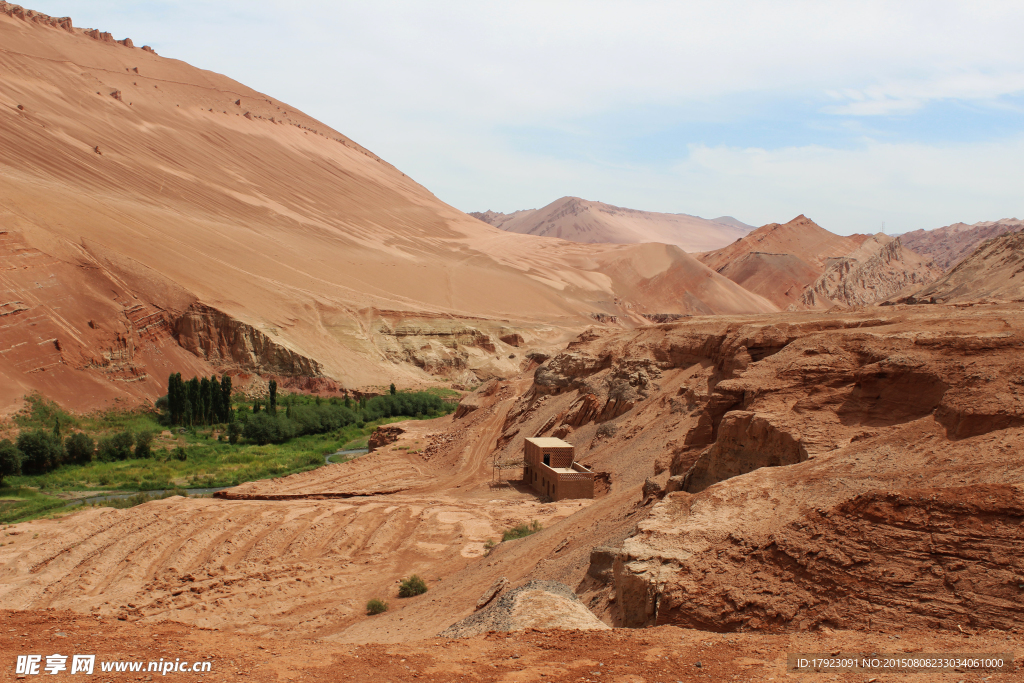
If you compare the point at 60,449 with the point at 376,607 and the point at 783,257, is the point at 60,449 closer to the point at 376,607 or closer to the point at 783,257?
the point at 376,607

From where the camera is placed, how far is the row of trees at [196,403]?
37688 millimetres

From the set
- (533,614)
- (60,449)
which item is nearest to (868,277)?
(60,449)

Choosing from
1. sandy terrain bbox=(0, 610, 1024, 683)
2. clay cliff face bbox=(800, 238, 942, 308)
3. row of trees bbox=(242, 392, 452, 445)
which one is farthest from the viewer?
clay cliff face bbox=(800, 238, 942, 308)

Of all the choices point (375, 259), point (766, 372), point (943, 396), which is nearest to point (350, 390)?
point (375, 259)

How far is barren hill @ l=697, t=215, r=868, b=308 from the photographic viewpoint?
291 ft

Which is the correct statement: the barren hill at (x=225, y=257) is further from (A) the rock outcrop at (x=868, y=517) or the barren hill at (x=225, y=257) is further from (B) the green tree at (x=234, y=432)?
(A) the rock outcrop at (x=868, y=517)

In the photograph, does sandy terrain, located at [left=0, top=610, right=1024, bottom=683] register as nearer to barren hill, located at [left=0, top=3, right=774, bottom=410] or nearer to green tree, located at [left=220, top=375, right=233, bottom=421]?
barren hill, located at [left=0, top=3, right=774, bottom=410]

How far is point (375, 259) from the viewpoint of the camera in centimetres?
7094

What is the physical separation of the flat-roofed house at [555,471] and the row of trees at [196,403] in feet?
70.1

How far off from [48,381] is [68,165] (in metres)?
31.2

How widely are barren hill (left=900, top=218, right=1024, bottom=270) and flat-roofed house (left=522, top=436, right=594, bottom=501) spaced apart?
96.4 meters

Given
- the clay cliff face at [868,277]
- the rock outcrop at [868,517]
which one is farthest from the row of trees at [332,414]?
the clay cliff face at [868,277]

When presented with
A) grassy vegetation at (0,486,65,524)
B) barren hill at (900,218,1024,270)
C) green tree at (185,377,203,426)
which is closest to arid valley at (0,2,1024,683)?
grassy vegetation at (0,486,65,524)

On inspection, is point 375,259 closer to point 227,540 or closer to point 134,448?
point 134,448
